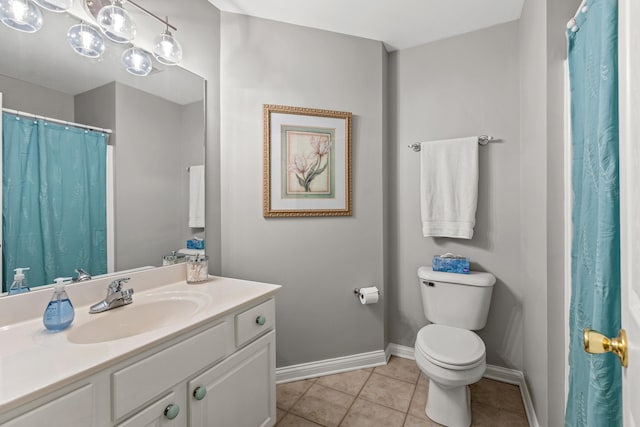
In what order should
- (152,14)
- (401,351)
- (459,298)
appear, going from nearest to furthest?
(152,14), (459,298), (401,351)

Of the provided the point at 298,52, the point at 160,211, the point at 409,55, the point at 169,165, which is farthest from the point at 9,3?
the point at 409,55

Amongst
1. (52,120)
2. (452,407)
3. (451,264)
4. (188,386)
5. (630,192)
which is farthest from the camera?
(451,264)

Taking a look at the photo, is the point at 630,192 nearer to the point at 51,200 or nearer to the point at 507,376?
the point at 51,200

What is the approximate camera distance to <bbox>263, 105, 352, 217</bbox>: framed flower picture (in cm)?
196

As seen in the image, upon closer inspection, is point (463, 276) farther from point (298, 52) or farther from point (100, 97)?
point (100, 97)

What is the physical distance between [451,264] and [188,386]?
5.58 ft

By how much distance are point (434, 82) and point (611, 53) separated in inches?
67.2

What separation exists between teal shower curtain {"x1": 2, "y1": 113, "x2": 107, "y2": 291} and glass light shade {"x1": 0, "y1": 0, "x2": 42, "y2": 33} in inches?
13.4

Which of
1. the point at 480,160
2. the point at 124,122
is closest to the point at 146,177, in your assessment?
the point at 124,122

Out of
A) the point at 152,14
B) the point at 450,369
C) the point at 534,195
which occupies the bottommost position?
the point at 450,369

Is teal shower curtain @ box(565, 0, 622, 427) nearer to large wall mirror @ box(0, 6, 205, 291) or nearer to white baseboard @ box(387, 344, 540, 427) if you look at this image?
white baseboard @ box(387, 344, 540, 427)

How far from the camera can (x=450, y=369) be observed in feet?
4.89

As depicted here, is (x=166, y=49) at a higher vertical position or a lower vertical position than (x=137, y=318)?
higher

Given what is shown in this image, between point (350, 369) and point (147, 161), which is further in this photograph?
point (350, 369)
